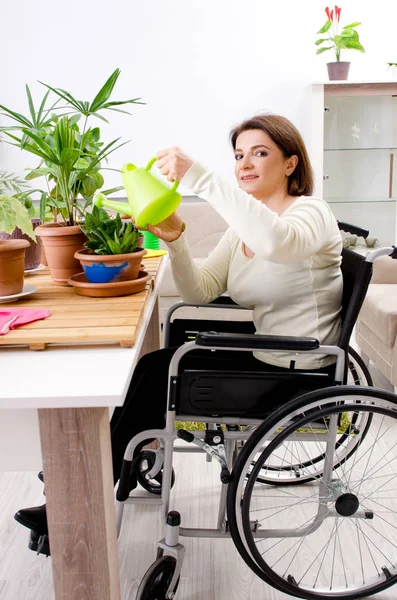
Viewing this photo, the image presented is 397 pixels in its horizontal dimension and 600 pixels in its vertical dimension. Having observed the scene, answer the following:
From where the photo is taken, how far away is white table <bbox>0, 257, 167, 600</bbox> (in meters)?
0.84

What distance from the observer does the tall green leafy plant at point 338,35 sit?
3578 mm

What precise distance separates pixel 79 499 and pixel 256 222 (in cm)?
63

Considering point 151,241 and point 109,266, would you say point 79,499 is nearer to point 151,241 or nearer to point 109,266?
point 109,266

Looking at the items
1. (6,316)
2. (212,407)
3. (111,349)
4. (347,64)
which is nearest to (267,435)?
(212,407)

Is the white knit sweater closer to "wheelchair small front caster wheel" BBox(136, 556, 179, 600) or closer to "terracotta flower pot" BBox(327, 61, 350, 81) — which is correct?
"wheelchair small front caster wheel" BBox(136, 556, 179, 600)

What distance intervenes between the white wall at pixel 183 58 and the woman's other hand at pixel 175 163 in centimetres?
272

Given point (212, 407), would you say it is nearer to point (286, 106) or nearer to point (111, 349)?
point (111, 349)

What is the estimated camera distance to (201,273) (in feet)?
5.39

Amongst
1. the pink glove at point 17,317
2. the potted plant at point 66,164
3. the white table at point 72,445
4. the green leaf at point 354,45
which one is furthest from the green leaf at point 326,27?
the white table at point 72,445

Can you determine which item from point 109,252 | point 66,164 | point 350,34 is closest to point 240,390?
point 109,252

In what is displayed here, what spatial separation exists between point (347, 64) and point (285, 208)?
8.21 ft

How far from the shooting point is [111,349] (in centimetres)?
101

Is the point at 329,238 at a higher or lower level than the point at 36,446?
higher

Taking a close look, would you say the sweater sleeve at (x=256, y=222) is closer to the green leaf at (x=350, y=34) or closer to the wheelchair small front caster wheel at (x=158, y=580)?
the wheelchair small front caster wheel at (x=158, y=580)
